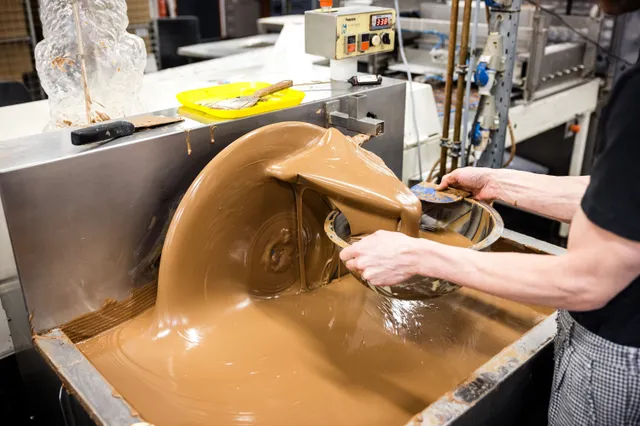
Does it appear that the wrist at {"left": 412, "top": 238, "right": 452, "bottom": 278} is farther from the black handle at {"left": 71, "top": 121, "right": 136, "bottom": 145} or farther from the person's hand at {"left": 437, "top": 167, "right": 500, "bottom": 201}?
the black handle at {"left": 71, "top": 121, "right": 136, "bottom": 145}

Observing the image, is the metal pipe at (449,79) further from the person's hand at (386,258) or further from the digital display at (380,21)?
the person's hand at (386,258)

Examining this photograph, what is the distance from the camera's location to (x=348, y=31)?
5.19 feet

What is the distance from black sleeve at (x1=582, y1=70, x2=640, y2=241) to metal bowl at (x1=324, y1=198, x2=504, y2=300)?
340 mm

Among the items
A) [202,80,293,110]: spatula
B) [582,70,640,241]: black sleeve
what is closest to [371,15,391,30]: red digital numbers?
[202,80,293,110]: spatula

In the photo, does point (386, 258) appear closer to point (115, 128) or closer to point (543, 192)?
point (543, 192)

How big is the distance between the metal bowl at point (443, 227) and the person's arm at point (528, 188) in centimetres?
4

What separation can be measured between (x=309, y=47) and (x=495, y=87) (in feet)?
2.94

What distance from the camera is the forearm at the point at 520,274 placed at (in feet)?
2.81

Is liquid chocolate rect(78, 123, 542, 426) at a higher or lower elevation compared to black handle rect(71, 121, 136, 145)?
lower

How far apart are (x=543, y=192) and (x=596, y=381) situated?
45cm

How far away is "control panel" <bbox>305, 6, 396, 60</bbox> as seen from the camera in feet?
5.14

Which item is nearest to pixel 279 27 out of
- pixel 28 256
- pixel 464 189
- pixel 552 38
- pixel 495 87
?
pixel 552 38

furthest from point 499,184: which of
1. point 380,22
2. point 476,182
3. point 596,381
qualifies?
point 380,22

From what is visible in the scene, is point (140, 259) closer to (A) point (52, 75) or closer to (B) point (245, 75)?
(A) point (52, 75)
